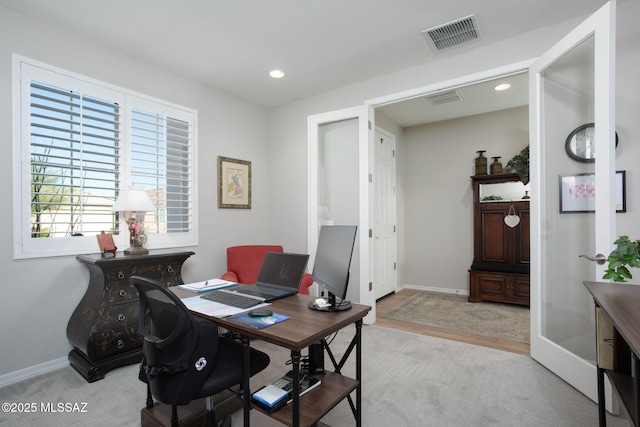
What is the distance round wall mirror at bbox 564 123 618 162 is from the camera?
7.27ft

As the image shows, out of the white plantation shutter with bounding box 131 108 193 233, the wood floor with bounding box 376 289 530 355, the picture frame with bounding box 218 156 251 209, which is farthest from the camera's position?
the picture frame with bounding box 218 156 251 209

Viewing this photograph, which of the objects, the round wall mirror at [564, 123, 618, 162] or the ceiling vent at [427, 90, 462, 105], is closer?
the round wall mirror at [564, 123, 618, 162]

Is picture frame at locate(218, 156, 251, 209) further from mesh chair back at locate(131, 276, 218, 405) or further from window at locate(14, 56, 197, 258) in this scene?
mesh chair back at locate(131, 276, 218, 405)

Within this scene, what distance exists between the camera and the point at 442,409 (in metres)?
2.05

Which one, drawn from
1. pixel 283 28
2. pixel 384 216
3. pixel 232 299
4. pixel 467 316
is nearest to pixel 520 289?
pixel 467 316

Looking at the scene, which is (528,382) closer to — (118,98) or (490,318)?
(490,318)

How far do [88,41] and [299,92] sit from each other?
222cm

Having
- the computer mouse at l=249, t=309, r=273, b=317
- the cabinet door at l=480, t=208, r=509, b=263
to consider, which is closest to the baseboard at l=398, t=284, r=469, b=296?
the cabinet door at l=480, t=208, r=509, b=263

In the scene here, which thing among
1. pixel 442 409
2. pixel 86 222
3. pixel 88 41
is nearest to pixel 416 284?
pixel 442 409

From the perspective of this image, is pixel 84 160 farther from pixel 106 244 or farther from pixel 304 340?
pixel 304 340

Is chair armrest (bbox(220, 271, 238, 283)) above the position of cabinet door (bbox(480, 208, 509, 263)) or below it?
below

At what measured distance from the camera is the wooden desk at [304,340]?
4.39 feet

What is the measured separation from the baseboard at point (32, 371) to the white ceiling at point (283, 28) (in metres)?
2.81

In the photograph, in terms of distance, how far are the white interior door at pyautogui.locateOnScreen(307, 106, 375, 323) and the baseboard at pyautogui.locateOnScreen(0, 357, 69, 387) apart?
2.55 m
